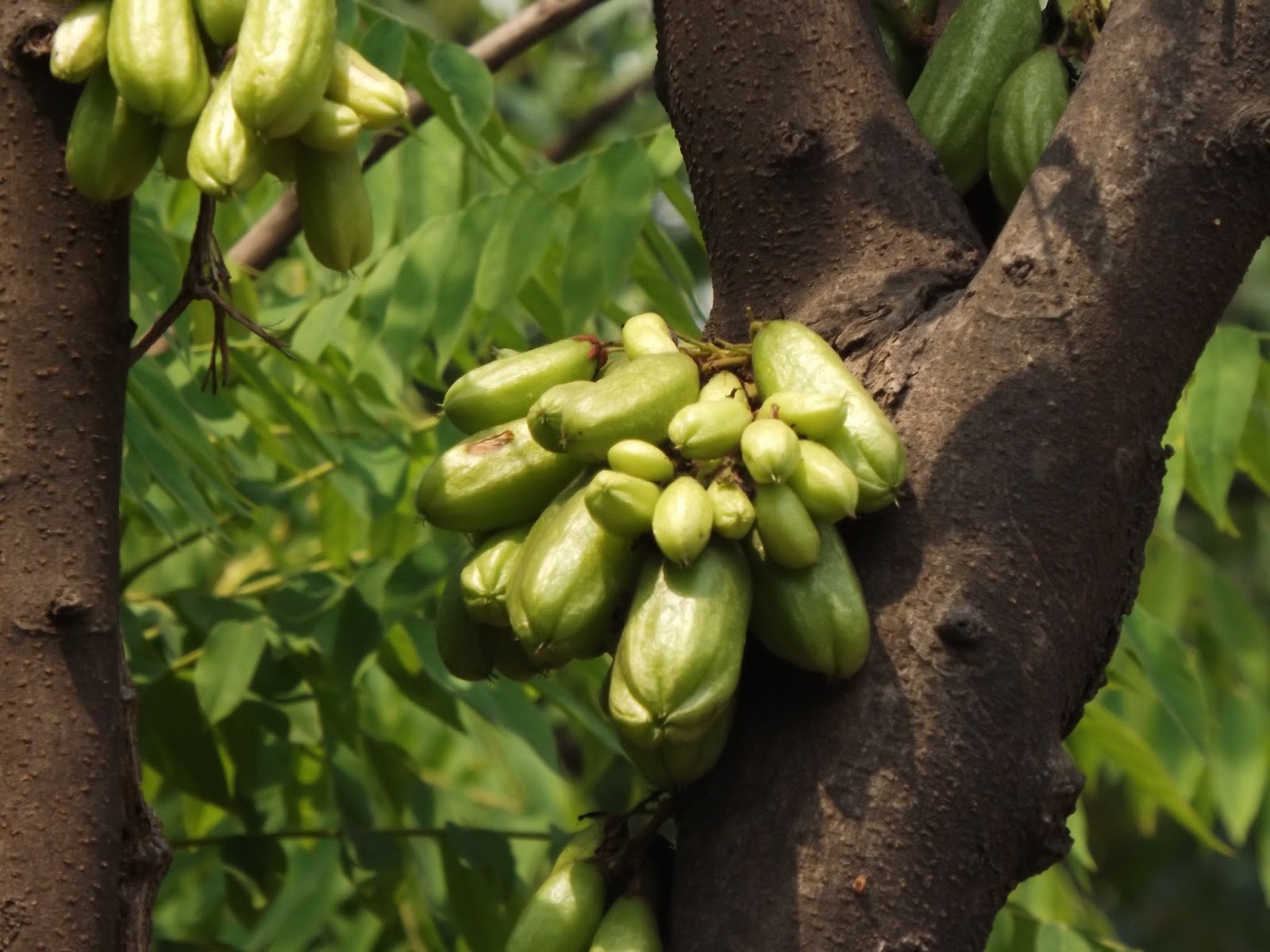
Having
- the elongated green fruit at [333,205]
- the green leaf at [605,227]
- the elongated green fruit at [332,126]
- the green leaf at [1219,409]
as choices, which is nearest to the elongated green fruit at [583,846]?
the elongated green fruit at [333,205]

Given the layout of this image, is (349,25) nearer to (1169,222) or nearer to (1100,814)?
(1169,222)

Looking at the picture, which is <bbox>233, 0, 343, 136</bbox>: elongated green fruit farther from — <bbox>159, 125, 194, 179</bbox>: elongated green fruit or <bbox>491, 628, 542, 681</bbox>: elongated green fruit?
<bbox>491, 628, 542, 681</bbox>: elongated green fruit

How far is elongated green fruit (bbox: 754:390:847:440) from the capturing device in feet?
5.01

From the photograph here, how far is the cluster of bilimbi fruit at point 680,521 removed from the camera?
1477 millimetres

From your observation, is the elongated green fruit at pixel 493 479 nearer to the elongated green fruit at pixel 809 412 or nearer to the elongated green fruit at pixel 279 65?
the elongated green fruit at pixel 809 412

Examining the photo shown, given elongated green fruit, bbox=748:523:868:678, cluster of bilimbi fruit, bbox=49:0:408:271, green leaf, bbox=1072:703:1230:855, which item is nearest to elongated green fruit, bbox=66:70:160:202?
cluster of bilimbi fruit, bbox=49:0:408:271

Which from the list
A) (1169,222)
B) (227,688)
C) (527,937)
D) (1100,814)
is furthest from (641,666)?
(1100,814)

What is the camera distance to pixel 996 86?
6.53 feet

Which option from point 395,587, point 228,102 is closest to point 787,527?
point 228,102

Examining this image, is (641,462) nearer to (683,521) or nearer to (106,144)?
(683,521)

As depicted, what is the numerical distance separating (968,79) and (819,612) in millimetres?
841

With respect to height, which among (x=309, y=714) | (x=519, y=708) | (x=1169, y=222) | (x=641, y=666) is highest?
(x=1169, y=222)

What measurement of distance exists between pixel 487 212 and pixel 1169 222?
1.61m

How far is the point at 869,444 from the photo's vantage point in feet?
5.03
